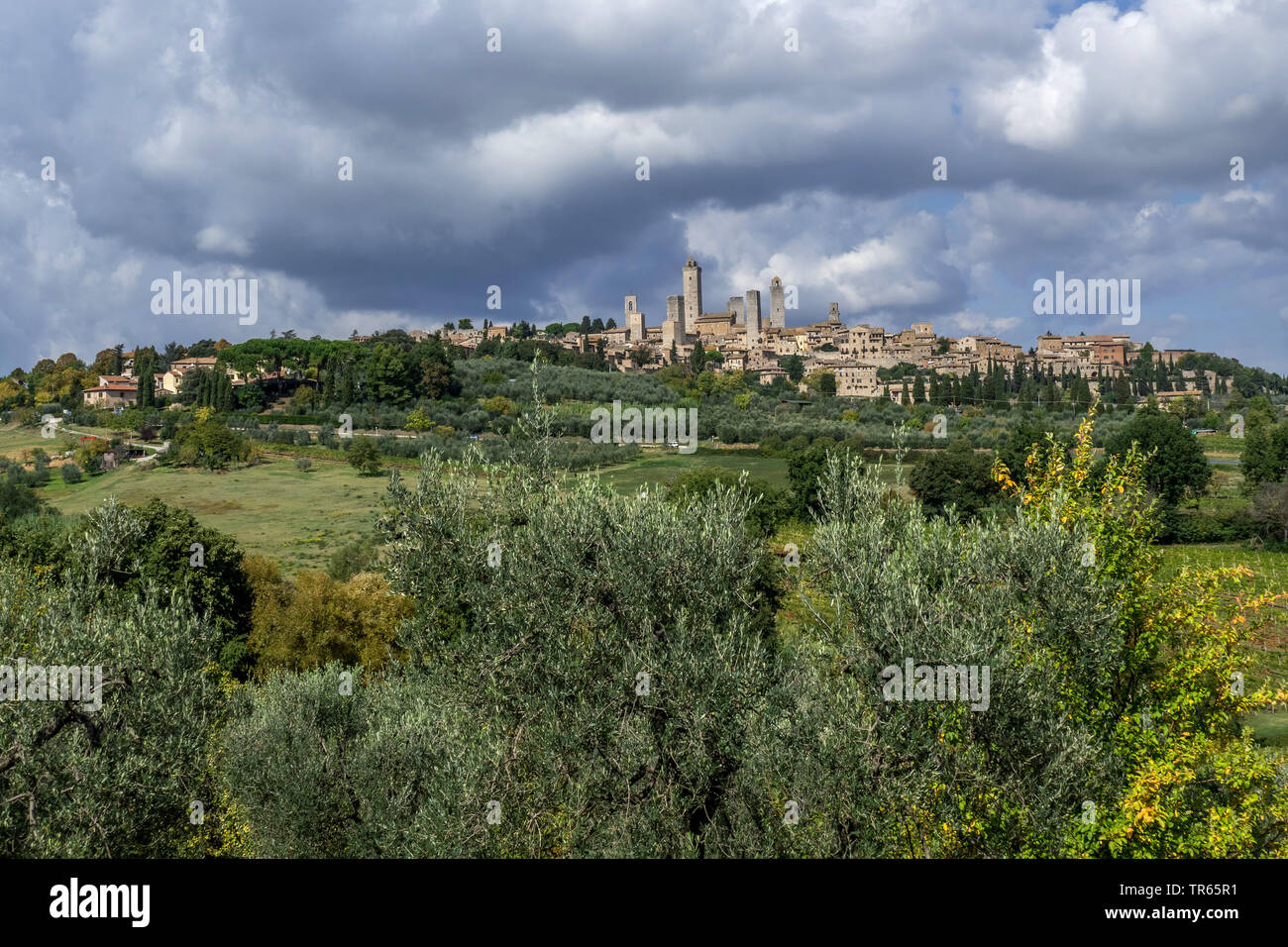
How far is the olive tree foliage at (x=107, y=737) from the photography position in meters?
9.57

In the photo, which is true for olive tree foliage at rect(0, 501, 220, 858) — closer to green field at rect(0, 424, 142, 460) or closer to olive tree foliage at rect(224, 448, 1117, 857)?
olive tree foliage at rect(224, 448, 1117, 857)

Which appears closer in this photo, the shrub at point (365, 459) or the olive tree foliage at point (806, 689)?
the olive tree foliage at point (806, 689)

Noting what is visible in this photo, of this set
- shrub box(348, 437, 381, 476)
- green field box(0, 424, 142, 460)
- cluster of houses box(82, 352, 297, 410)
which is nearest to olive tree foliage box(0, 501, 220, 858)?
shrub box(348, 437, 381, 476)

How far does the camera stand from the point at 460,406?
4075 inches

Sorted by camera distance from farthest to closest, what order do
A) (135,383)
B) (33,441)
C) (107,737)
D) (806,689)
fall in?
(135,383), (33,441), (806,689), (107,737)

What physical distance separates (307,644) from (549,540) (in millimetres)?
24842

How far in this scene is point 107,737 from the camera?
10094 mm

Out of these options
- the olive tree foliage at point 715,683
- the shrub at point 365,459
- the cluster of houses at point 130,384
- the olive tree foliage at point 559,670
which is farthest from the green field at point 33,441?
the olive tree foliage at point 715,683

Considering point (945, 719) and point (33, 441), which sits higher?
point (33, 441)

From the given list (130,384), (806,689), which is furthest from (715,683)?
(130,384)

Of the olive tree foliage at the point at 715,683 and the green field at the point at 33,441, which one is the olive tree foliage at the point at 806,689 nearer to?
the olive tree foliage at the point at 715,683

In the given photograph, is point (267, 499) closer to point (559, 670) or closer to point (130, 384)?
point (559, 670)

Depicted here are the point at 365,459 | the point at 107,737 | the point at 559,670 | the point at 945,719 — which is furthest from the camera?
the point at 365,459

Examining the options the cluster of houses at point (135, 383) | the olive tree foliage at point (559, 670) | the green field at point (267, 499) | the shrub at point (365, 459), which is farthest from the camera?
the cluster of houses at point (135, 383)
